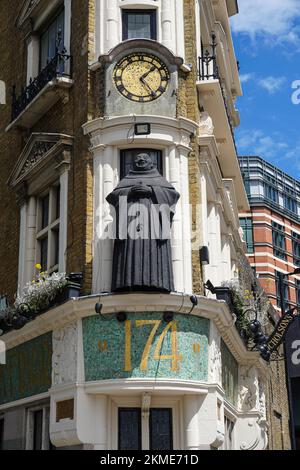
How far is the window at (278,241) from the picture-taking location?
2736 inches

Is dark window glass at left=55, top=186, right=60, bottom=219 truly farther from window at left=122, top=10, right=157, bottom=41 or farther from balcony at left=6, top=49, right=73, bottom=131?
window at left=122, top=10, right=157, bottom=41

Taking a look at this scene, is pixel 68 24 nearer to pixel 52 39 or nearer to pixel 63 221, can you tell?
pixel 52 39

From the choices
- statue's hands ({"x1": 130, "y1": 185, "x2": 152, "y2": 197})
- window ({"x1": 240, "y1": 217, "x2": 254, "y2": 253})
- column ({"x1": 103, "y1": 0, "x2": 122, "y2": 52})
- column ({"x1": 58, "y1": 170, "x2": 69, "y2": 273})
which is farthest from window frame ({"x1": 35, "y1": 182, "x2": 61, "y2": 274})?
window ({"x1": 240, "y1": 217, "x2": 254, "y2": 253})

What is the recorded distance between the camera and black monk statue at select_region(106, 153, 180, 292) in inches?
573

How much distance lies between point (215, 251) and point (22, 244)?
4.63m

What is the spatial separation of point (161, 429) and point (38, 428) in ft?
10.1

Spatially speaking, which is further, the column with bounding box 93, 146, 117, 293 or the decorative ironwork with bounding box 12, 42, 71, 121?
the decorative ironwork with bounding box 12, 42, 71, 121

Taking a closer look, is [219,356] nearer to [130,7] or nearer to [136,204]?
[136,204]

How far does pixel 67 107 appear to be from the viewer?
58.1 ft

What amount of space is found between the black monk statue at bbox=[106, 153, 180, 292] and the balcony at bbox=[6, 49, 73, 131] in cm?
359

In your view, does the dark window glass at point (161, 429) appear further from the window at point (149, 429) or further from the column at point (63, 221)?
the column at point (63, 221)

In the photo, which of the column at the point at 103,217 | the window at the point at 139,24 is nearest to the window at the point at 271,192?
the window at the point at 139,24

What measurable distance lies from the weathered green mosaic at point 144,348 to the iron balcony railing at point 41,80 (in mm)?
6303

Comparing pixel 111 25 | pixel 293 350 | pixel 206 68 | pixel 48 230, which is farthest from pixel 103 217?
pixel 293 350
